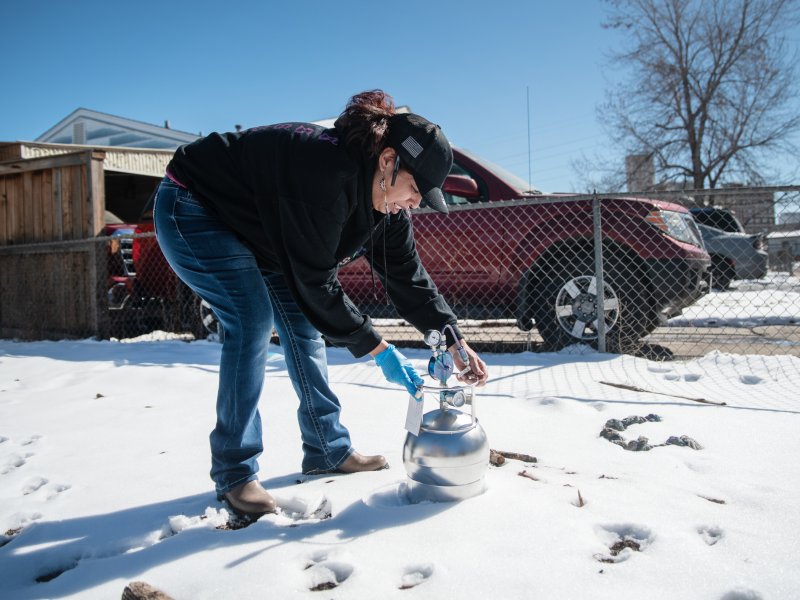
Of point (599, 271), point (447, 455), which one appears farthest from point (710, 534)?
point (599, 271)

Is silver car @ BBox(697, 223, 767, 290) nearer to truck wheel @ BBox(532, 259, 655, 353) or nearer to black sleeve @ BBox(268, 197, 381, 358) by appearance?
truck wheel @ BBox(532, 259, 655, 353)

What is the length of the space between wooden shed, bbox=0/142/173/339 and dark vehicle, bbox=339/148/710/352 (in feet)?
14.0

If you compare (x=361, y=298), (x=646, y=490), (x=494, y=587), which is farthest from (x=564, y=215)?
(x=494, y=587)

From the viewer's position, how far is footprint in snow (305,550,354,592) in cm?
168

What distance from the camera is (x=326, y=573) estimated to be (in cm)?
172

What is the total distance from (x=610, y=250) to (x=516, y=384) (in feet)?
5.82

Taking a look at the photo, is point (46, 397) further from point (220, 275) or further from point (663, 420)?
point (663, 420)

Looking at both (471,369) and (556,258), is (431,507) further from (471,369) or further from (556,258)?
(556,258)

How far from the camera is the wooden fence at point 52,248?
7.36 metres

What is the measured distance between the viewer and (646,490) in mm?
2203

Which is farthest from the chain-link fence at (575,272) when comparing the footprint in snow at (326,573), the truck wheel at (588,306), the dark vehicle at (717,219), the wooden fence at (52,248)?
the dark vehicle at (717,219)

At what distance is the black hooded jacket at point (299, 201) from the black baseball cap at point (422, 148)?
126 millimetres

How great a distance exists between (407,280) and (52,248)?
6.95 m

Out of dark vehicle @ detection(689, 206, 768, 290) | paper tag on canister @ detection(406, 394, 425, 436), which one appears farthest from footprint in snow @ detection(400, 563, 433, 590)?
dark vehicle @ detection(689, 206, 768, 290)
